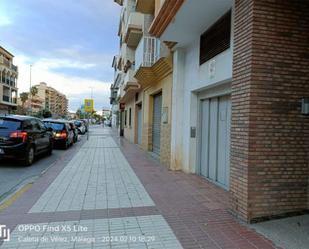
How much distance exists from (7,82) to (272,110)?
59.3 m

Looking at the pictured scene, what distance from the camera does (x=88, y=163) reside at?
10.6m

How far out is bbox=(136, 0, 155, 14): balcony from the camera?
11705 millimetres

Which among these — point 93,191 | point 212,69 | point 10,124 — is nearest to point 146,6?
point 212,69

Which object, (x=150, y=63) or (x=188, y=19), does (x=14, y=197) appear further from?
(x=150, y=63)

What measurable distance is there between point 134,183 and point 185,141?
253 centimetres

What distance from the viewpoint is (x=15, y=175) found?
8359mm

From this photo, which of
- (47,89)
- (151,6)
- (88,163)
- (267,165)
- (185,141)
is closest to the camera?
(267,165)

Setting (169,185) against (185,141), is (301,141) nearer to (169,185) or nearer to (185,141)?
(169,185)

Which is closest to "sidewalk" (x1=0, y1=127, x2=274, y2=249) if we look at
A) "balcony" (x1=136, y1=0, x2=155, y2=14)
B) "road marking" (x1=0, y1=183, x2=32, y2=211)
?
"road marking" (x1=0, y1=183, x2=32, y2=211)

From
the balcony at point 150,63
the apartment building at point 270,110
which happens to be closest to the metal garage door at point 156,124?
the balcony at point 150,63

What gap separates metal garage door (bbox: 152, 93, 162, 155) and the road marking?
7271 millimetres

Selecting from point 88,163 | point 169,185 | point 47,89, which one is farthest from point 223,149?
point 47,89

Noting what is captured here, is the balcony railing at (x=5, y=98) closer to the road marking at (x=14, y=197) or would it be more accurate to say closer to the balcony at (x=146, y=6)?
the balcony at (x=146, y=6)

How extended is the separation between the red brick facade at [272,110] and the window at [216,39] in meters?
1.63
